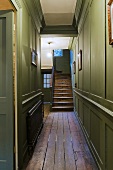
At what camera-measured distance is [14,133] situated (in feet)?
7.86

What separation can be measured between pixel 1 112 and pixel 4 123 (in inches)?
5.7

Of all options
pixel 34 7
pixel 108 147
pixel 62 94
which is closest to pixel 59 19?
pixel 34 7

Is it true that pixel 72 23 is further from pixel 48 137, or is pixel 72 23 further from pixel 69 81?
pixel 69 81

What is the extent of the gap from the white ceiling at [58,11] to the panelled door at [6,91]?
6.96 ft

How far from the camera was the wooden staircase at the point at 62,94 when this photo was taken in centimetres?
803

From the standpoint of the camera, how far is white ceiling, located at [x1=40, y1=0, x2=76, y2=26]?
418 centimetres

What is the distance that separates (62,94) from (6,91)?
6800mm

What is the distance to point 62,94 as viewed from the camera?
356 inches

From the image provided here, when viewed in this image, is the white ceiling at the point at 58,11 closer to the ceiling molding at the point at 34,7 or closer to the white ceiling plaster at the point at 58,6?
the white ceiling plaster at the point at 58,6

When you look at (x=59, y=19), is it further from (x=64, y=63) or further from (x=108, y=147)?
(x=64, y=63)

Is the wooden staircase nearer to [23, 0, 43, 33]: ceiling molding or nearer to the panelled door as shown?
[23, 0, 43, 33]: ceiling molding

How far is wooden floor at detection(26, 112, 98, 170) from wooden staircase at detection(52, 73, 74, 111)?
320 centimetres

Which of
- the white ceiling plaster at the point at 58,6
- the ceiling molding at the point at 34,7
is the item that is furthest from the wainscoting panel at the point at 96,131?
the white ceiling plaster at the point at 58,6

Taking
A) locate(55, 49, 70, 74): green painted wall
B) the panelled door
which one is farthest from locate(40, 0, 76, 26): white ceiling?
locate(55, 49, 70, 74): green painted wall
